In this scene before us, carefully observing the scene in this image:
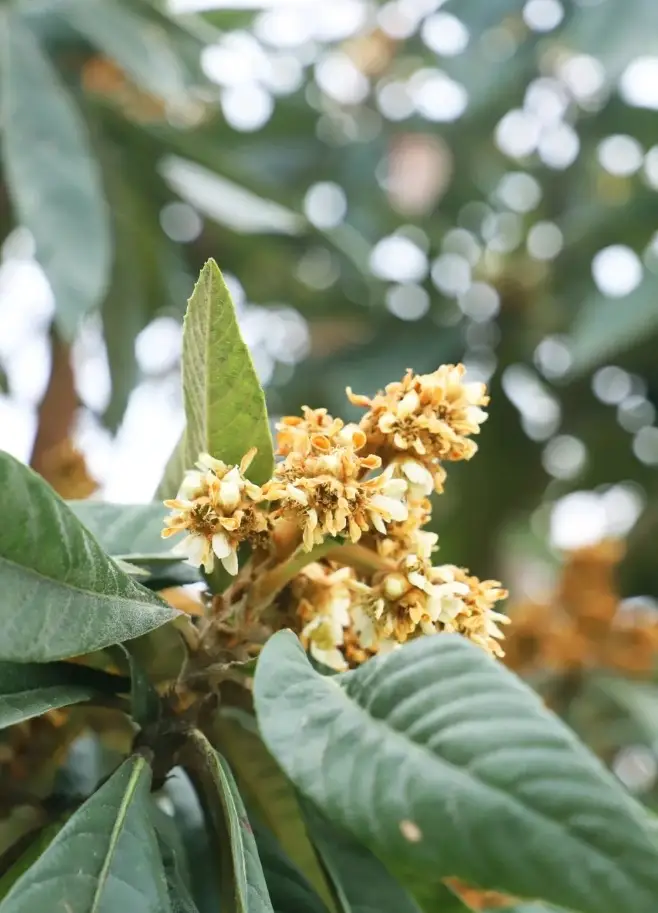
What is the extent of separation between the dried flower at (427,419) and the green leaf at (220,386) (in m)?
0.05

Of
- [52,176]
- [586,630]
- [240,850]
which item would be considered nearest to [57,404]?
[52,176]

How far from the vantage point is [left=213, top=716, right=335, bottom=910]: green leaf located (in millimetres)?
480

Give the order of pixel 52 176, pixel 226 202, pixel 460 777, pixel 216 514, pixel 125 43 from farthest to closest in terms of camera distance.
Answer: pixel 226 202, pixel 125 43, pixel 52 176, pixel 216 514, pixel 460 777

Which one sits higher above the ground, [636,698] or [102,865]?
[636,698]

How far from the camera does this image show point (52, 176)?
0.95 metres

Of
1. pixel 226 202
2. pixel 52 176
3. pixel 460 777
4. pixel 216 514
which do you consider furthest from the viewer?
pixel 226 202

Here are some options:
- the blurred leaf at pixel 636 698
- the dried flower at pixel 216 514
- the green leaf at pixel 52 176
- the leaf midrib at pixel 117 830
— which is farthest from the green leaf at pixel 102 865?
the blurred leaf at pixel 636 698

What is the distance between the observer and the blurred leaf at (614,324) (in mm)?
1156

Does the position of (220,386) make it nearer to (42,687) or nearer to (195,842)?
(42,687)

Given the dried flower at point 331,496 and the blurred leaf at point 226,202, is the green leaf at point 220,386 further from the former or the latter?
the blurred leaf at point 226,202

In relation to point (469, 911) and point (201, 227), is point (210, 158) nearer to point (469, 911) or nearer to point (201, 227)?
point (201, 227)

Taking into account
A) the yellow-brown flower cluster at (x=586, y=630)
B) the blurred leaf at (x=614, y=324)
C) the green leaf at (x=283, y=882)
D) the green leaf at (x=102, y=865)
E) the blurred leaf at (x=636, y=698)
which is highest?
the blurred leaf at (x=614, y=324)

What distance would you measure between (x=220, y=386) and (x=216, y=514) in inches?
2.4

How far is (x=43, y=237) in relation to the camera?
2.94ft
